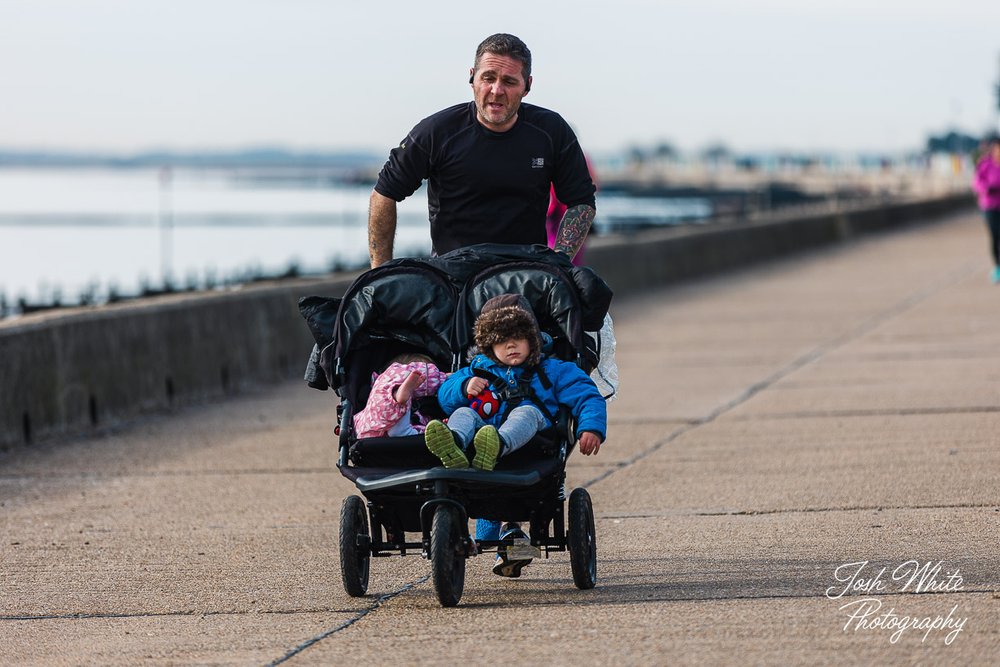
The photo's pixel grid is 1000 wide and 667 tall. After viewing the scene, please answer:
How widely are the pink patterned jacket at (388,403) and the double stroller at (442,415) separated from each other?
5cm

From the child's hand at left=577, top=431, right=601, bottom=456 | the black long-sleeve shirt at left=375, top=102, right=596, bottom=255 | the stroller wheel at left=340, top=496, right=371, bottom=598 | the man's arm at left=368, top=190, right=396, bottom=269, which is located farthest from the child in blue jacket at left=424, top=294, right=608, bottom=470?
the man's arm at left=368, top=190, right=396, bottom=269

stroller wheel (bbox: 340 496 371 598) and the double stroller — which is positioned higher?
the double stroller

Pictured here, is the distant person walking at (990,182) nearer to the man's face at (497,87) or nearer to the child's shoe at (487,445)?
the man's face at (497,87)

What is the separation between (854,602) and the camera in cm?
571

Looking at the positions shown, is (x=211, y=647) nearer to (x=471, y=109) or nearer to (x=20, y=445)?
(x=471, y=109)

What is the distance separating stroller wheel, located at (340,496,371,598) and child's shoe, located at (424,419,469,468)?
0.47m

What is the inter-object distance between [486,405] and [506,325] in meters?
0.28

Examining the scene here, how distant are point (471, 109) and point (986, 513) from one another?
2754mm

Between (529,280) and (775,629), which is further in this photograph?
(529,280)

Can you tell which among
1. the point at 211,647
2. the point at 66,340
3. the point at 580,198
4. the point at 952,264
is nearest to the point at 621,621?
the point at 211,647

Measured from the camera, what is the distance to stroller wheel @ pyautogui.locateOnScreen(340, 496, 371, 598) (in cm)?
599

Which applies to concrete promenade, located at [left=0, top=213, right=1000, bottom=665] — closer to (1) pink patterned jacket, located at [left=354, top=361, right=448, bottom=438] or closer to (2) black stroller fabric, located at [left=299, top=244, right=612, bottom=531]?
(2) black stroller fabric, located at [left=299, top=244, right=612, bottom=531]

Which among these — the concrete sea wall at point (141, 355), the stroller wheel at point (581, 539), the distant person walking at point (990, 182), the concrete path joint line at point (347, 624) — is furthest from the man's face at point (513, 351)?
the distant person walking at point (990, 182)

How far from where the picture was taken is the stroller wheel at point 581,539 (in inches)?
235
